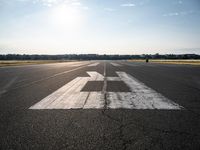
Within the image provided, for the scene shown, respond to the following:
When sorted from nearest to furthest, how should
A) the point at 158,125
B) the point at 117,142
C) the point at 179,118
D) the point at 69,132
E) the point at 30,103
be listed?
1. the point at 117,142
2. the point at 69,132
3. the point at 158,125
4. the point at 179,118
5. the point at 30,103

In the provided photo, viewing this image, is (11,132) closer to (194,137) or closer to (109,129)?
(109,129)

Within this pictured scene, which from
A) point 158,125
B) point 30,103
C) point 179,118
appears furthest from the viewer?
point 30,103

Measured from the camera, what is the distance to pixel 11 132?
10.5 feet

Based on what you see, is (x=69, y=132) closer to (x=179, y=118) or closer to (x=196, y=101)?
(x=179, y=118)

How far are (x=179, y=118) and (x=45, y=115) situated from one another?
2603 millimetres

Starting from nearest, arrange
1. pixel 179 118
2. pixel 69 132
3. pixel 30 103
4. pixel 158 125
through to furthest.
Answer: pixel 69 132 < pixel 158 125 < pixel 179 118 < pixel 30 103

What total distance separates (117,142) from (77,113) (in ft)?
5.33

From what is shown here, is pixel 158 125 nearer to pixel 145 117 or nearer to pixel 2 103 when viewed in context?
pixel 145 117

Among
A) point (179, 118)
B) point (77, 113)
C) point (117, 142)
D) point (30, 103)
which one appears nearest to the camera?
point (117, 142)

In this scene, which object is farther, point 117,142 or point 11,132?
point 11,132

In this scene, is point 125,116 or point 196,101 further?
point 196,101

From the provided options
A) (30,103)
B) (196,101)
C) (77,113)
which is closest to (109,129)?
(77,113)

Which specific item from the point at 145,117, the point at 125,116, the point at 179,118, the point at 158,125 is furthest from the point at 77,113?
the point at 179,118

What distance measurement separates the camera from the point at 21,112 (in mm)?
4410
